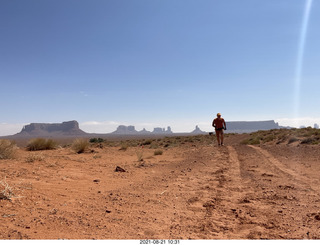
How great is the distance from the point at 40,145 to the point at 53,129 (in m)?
193

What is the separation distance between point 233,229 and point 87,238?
1945mm

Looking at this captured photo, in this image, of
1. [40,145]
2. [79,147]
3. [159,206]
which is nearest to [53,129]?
[40,145]

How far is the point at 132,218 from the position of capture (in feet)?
12.1

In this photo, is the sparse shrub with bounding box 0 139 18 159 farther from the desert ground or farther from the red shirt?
the red shirt

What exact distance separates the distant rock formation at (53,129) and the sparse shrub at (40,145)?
170273 mm

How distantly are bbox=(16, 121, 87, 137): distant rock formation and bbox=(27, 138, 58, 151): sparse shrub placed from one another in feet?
559

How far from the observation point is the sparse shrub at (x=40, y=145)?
1719 centimetres

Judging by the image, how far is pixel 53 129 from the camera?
193m

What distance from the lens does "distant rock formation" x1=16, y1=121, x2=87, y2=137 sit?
182m

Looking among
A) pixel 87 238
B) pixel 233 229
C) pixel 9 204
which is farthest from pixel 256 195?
pixel 9 204

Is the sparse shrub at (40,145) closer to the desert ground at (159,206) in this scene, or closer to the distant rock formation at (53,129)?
the desert ground at (159,206)

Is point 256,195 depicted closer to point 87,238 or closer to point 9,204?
point 87,238

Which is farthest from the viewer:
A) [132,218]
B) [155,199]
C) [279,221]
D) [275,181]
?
[275,181]

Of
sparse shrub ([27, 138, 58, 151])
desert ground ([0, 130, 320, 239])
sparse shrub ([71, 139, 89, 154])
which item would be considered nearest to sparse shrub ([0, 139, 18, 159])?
desert ground ([0, 130, 320, 239])
